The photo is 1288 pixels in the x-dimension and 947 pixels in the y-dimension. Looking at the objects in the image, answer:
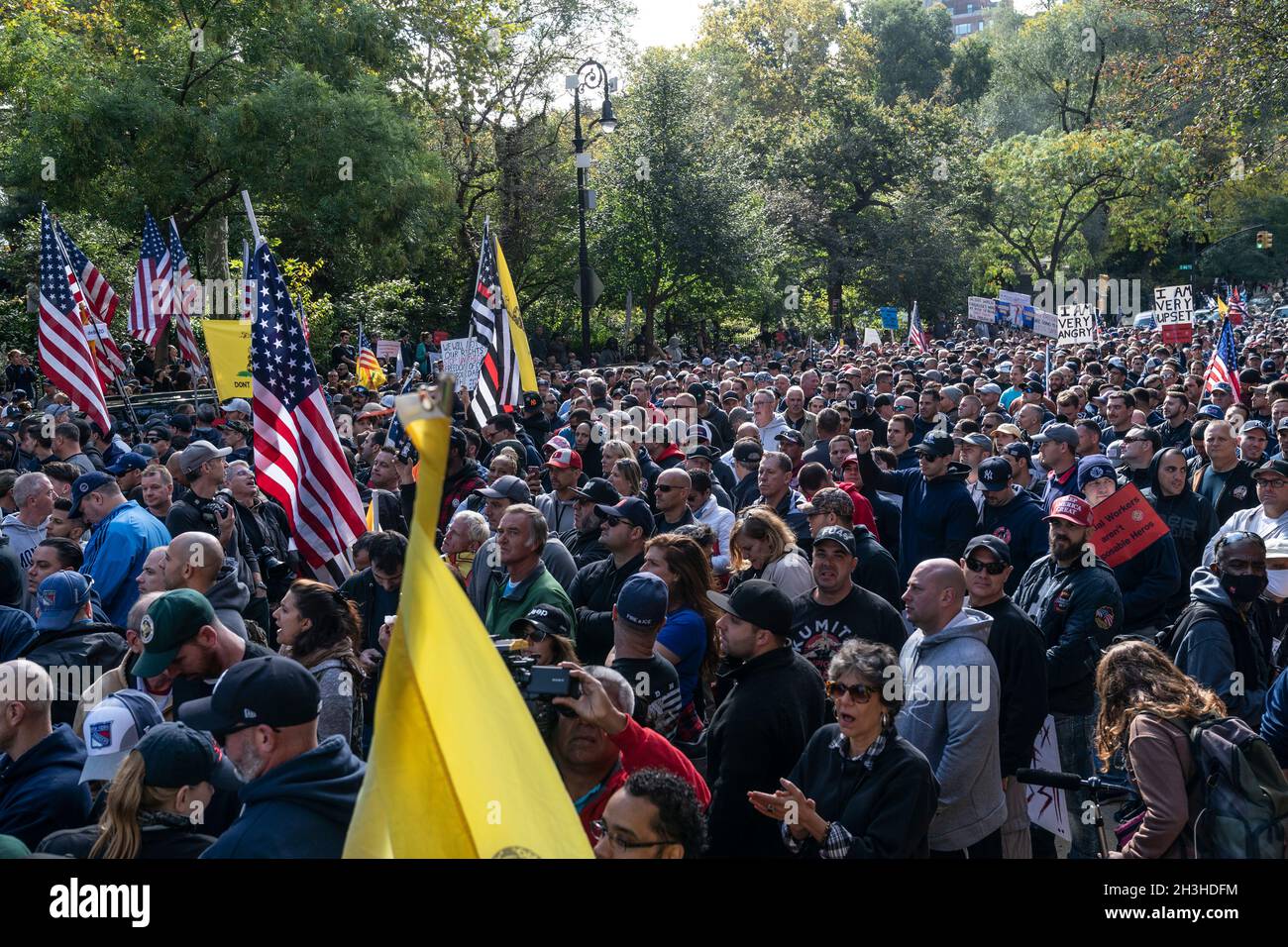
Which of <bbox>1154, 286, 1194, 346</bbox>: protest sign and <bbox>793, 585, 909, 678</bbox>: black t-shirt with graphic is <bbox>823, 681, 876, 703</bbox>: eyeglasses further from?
<bbox>1154, 286, 1194, 346</bbox>: protest sign

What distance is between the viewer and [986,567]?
18.5 ft

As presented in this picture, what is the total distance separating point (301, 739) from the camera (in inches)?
147

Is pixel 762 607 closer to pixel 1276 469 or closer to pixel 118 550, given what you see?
pixel 118 550

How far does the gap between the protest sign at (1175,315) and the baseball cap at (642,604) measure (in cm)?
2084

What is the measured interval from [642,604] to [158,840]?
6.53 feet

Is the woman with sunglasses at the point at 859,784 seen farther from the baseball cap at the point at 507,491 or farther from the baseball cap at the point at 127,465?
the baseball cap at the point at 127,465

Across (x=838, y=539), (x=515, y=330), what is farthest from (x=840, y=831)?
(x=515, y=330)

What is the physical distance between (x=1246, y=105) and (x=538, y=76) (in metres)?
21.6

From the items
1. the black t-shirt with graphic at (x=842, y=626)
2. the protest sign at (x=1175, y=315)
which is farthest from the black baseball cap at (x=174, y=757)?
the protest sign at (x=1175, y=315)

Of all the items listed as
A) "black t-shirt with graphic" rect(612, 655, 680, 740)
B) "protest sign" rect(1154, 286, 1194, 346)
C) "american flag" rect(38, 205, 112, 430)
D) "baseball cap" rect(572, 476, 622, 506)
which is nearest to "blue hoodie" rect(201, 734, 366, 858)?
"black t-shirt with graphic" rect(612, 655, 680, 740)

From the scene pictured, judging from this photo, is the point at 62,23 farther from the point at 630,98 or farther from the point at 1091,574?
the point at 1091,574

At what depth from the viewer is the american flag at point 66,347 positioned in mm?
11773

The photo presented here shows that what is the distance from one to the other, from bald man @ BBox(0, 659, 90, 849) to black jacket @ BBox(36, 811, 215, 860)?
0.44 metres
